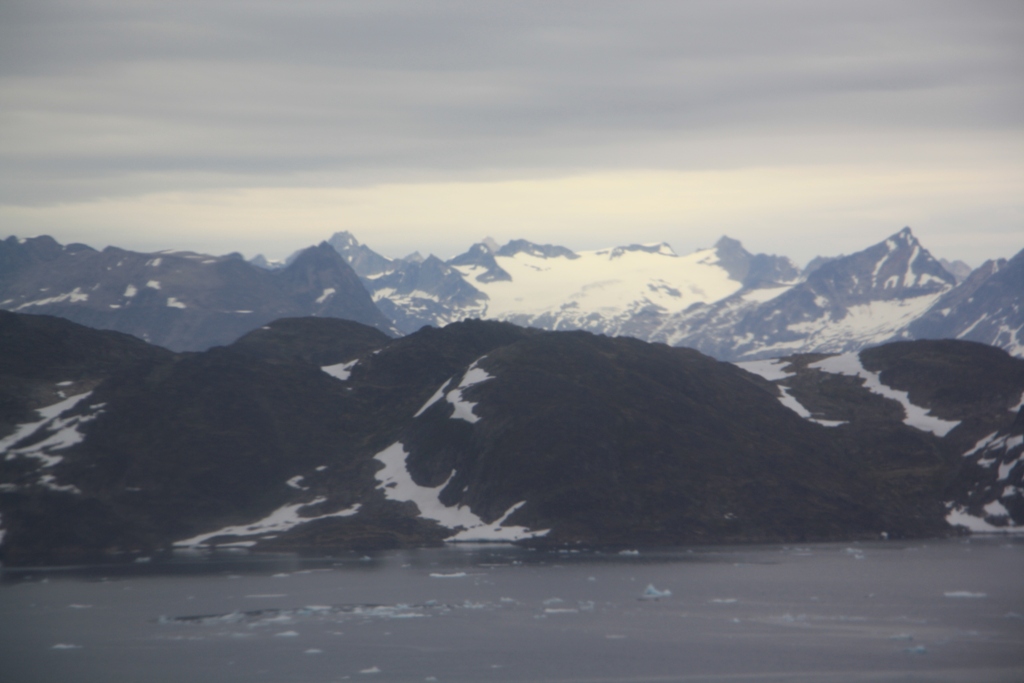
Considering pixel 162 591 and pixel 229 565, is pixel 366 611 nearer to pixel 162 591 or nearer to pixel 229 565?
pixel 162 591

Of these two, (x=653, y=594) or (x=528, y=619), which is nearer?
(x=528, y=619)

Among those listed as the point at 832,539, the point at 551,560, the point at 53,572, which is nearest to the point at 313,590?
the point at 551,560

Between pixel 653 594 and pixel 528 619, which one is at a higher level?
pixel 653 594

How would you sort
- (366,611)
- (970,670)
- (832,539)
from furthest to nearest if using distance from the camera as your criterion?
(832,539) → (366,611) → (970,670)

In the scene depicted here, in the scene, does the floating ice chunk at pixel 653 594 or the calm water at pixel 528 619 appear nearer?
the calm water at pixel 528 619

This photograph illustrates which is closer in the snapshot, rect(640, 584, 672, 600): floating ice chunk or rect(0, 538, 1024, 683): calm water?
rect(0, 538, 1024, 683): calm water

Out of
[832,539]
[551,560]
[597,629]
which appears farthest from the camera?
[832,539]

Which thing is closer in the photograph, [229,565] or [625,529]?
[229,565]
